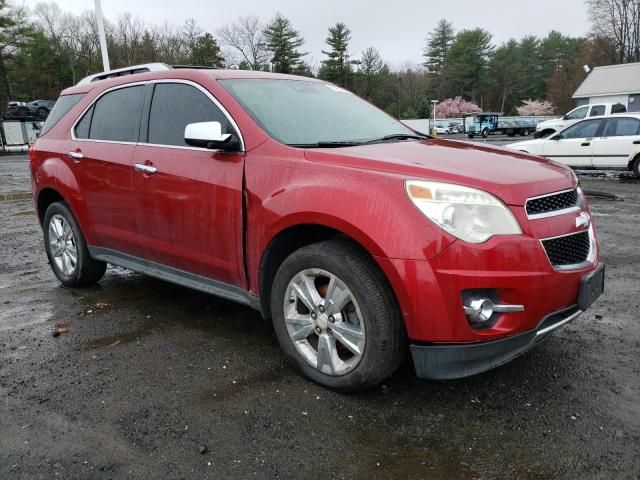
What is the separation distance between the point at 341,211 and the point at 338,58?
8004 cm

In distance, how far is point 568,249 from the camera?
2812mm

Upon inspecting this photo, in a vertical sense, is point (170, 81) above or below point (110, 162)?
above

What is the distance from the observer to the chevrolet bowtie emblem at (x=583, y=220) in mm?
2926

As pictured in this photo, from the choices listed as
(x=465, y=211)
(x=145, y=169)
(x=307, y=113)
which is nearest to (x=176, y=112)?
(x=145, y=169)

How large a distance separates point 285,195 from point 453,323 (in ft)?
3.76

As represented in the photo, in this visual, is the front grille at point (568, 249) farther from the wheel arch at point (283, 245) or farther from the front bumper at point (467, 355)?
the wheel arch at point (283, 245)

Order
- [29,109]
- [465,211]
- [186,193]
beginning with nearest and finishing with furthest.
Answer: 1. [465,211]
2. [186,193]
3. [29,109]

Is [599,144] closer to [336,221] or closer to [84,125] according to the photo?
[84,125]

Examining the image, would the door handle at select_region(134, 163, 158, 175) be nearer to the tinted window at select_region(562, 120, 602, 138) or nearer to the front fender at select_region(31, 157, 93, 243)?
the front fender at select_region(31, 157, 93, 243)

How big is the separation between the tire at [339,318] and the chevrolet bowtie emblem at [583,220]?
3.57ft

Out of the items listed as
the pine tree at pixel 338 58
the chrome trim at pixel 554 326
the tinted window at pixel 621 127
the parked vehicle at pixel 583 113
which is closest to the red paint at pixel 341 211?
the chrome trim at pixel 554 326

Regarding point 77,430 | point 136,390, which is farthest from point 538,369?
point 77,430

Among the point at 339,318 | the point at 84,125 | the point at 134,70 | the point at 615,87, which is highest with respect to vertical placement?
the point at 615,87

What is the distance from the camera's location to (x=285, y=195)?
3.07 m
